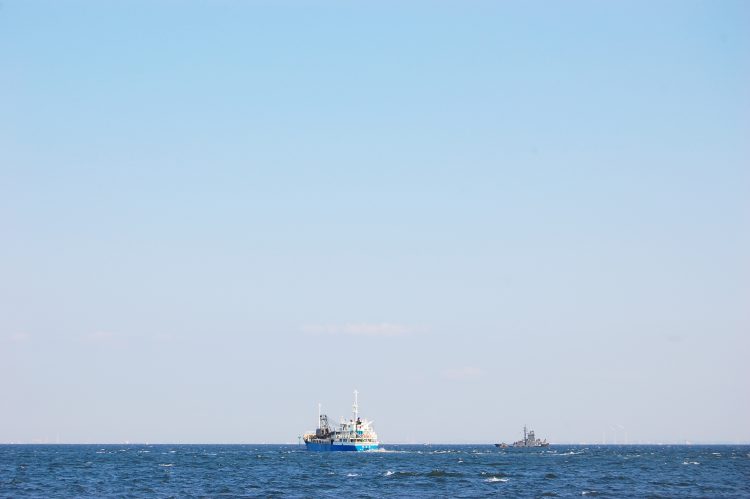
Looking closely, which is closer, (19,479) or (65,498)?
(65,498)

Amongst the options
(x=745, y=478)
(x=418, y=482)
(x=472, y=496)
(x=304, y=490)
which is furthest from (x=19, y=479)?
(x=745, y=478)

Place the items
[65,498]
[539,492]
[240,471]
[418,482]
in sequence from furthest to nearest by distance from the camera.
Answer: [240,471] → [418,482] → [539,492] → [65,498]

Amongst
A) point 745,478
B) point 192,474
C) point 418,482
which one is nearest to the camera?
point 418,482

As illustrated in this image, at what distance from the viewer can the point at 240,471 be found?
13662 centimetres

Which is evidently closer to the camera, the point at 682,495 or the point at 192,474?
the point at 682,495

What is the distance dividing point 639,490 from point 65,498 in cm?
5636

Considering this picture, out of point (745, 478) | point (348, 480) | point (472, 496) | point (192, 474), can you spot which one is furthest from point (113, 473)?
point (745, 478)

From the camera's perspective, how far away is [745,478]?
395ft

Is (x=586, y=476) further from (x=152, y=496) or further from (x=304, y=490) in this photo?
(x=152, y=496)

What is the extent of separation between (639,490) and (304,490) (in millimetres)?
34319

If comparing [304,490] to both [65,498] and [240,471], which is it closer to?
[65,498]

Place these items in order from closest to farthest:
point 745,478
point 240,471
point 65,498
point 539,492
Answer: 1. point 65,498
2. point 539,492
3. point 745,478
4. point 240,471

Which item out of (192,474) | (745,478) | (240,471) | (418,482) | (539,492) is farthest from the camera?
(240,471)

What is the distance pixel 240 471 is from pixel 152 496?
4910cm
